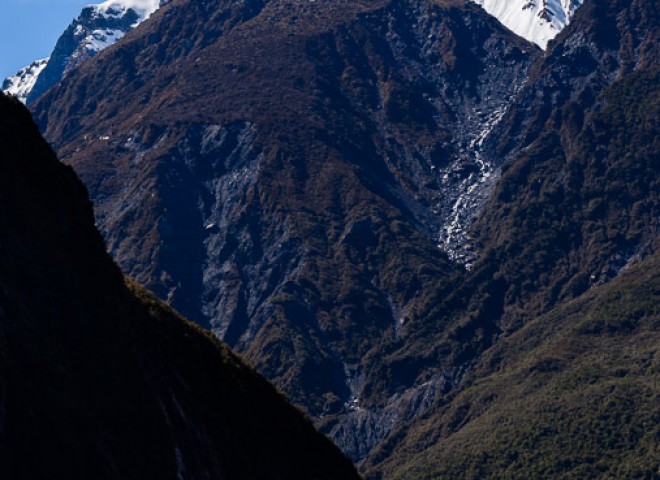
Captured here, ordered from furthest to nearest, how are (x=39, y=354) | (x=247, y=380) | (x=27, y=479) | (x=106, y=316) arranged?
(x=247, y=380), (x=106, y=316), (x=39, y=354), (x=27, y=479)

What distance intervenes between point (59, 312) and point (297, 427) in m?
31.8

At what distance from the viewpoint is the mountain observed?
56.5 m

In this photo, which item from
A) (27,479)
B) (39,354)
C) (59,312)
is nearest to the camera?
(27,479)

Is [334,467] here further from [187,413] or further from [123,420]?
[123,420]

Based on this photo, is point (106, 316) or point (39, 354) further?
point (106, 316)

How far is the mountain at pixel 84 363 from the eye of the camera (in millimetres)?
56469

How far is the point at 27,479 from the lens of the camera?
5428cm

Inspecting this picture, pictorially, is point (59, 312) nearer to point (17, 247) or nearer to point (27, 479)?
point (17, 247)

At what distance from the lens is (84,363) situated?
209ft

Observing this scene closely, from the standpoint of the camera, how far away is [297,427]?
9169 cm

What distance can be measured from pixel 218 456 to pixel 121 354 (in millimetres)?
12678

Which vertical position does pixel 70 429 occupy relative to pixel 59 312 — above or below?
below

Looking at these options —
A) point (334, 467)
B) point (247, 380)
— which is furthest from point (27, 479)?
point (334, 467)

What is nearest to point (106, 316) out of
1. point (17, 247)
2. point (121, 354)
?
point (121, 354)
